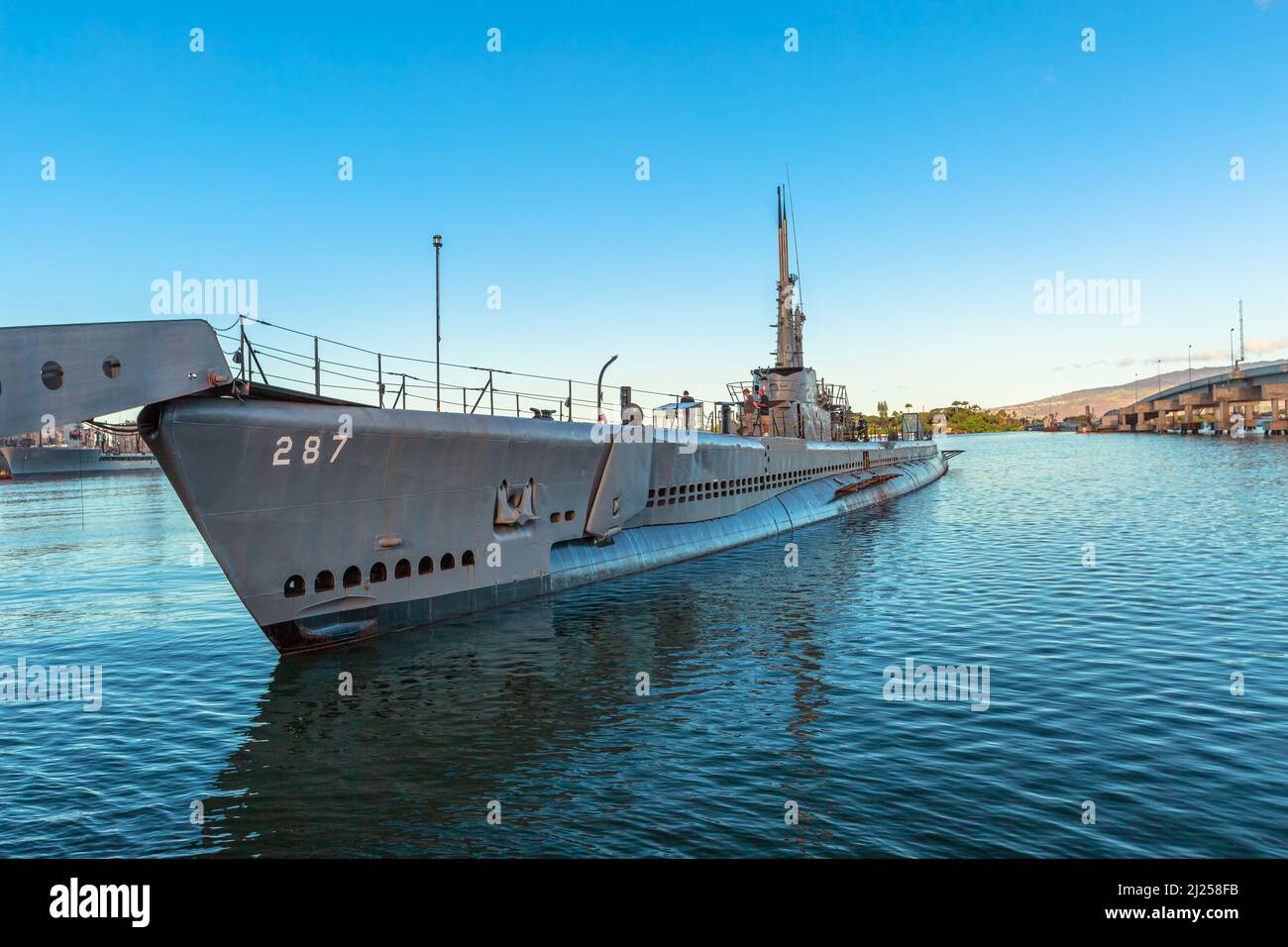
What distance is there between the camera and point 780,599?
1850 cm

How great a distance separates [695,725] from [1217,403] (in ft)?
590

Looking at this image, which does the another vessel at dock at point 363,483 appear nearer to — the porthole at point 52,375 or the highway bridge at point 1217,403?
the porthole at point 52,375

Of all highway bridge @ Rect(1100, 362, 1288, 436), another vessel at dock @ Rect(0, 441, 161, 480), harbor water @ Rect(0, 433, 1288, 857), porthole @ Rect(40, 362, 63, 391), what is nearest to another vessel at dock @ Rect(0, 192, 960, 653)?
porthole @ Rect(40, 362, 63, 391)

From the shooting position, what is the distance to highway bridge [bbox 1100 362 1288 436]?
441ft

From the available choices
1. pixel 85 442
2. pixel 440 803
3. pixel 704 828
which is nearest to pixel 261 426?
pixel 440 803

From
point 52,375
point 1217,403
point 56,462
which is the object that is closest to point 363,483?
point 52,375

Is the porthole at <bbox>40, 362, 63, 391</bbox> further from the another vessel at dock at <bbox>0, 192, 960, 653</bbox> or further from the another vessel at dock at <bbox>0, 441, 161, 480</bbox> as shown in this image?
the another vessel at dock at <bbox>0, 441, 161, 480</bbox>

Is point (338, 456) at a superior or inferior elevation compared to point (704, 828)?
superior

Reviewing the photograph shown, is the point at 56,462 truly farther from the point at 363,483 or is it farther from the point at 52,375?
the point at 52,375

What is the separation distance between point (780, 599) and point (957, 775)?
1014cm

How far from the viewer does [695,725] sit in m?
10.2

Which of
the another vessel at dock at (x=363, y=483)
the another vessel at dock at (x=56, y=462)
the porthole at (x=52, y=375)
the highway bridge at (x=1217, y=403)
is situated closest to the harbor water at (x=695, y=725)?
the another vessel at dock at (x=363, y=483)

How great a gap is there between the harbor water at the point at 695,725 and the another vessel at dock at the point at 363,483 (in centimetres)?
93
